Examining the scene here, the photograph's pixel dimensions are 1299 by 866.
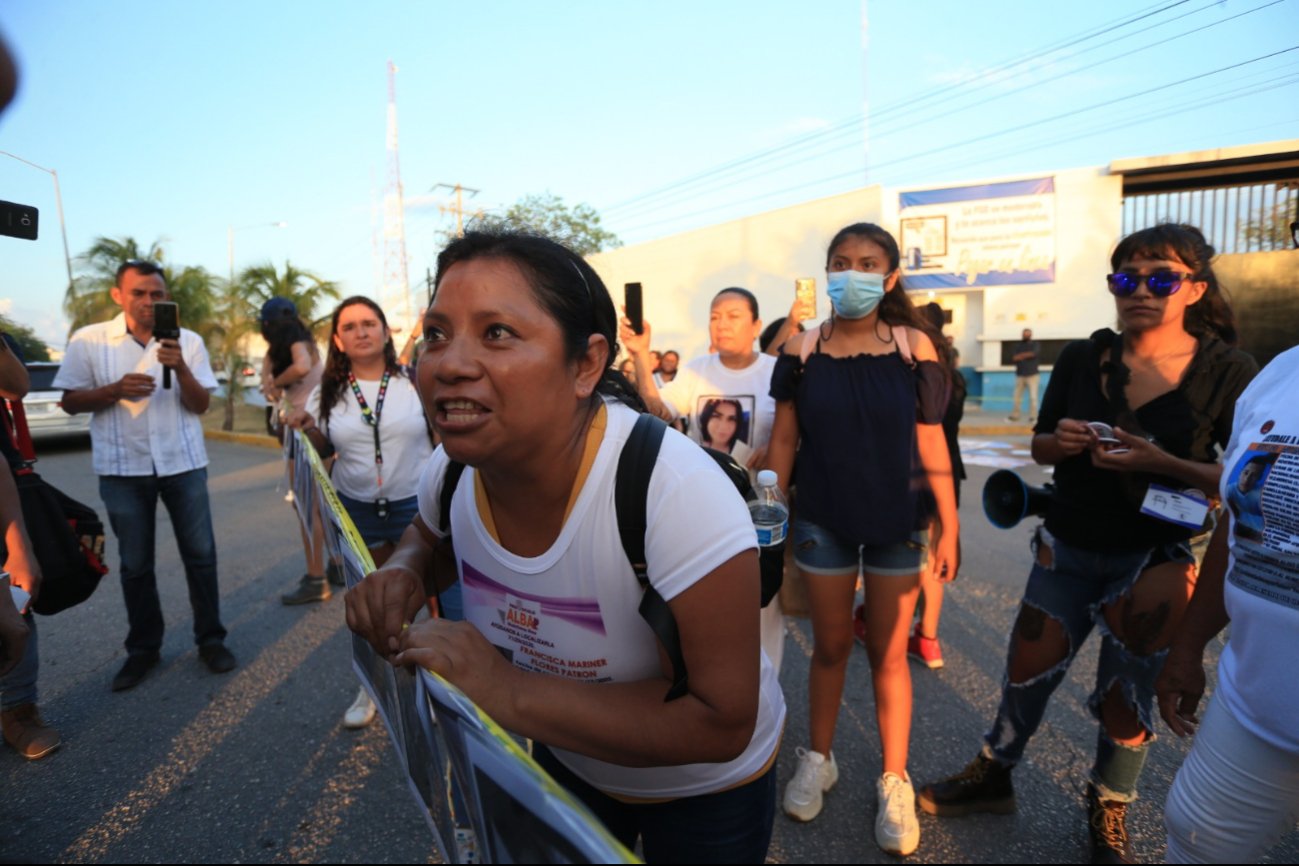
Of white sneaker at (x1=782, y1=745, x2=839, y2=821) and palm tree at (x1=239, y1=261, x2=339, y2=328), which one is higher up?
palm tree at (x1=239, y1=261, x2=339, y2=328)

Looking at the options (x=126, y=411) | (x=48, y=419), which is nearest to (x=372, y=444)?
(x=126, y=411)

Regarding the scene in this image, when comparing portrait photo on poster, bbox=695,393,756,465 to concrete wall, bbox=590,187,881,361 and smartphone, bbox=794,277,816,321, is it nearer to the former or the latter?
smartphone, bbox=794,277,816,321

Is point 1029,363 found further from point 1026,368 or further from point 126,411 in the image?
point 126,411

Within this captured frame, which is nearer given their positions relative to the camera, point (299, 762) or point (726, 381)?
point (299, 762)

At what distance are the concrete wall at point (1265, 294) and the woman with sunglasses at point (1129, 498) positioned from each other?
0.46 m

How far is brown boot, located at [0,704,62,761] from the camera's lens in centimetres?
308

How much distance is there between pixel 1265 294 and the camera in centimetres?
287

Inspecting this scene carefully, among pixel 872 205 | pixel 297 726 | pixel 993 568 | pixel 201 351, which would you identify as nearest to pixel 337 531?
pixel 297 726

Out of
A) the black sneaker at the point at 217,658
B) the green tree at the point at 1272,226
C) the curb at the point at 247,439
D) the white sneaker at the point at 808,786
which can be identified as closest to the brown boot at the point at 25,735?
the black sneaker at the point at 217,658

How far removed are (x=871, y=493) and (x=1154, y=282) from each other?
1.11 metres

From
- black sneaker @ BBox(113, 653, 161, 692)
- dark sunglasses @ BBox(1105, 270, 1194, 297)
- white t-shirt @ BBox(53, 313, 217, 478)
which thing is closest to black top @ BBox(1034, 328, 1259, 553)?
dark sunglasses @ BBox(1105, 270, 1194, 297)

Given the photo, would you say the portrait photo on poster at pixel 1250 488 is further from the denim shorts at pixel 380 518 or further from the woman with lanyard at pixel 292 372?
the woman with lanyard at pixel 292 372

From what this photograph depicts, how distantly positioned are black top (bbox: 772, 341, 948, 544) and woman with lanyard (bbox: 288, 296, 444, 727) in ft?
6.63

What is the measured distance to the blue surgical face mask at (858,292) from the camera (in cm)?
266
